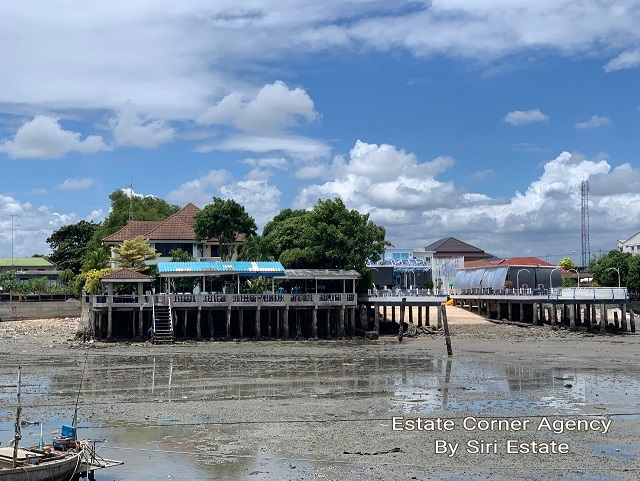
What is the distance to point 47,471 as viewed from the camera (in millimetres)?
17156

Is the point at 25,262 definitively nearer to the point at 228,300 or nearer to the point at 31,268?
the point at 31,268

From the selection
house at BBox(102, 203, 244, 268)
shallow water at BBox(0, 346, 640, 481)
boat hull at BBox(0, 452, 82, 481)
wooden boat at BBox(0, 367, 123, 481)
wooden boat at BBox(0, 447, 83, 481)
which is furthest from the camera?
house at BBox(102, 203, 244, 268)

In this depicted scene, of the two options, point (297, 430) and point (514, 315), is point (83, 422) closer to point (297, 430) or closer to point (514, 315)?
point (297, 430)

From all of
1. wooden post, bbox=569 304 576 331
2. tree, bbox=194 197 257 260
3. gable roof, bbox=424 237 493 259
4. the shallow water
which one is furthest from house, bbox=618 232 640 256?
the shallow water

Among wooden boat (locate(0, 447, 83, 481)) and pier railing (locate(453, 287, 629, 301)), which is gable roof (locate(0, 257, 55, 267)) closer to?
pier railing (locate(453, 287, 629, 301))

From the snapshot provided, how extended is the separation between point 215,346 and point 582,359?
2105 cm

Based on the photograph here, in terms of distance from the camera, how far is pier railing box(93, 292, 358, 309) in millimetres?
51188

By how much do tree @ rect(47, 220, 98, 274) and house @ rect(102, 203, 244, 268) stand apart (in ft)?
118

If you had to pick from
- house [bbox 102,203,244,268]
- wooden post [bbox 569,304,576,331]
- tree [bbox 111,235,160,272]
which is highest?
house [bbox 102,203,244,268]

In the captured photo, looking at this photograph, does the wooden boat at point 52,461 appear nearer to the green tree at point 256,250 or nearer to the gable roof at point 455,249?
the green tree at point 256,250

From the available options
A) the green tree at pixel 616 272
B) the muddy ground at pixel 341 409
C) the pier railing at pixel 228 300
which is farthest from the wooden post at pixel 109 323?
the green tree at pixel 616 272

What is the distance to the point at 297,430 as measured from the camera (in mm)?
23266

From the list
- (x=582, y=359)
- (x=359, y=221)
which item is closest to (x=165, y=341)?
(x=359, y=221)

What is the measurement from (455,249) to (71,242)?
195ft
